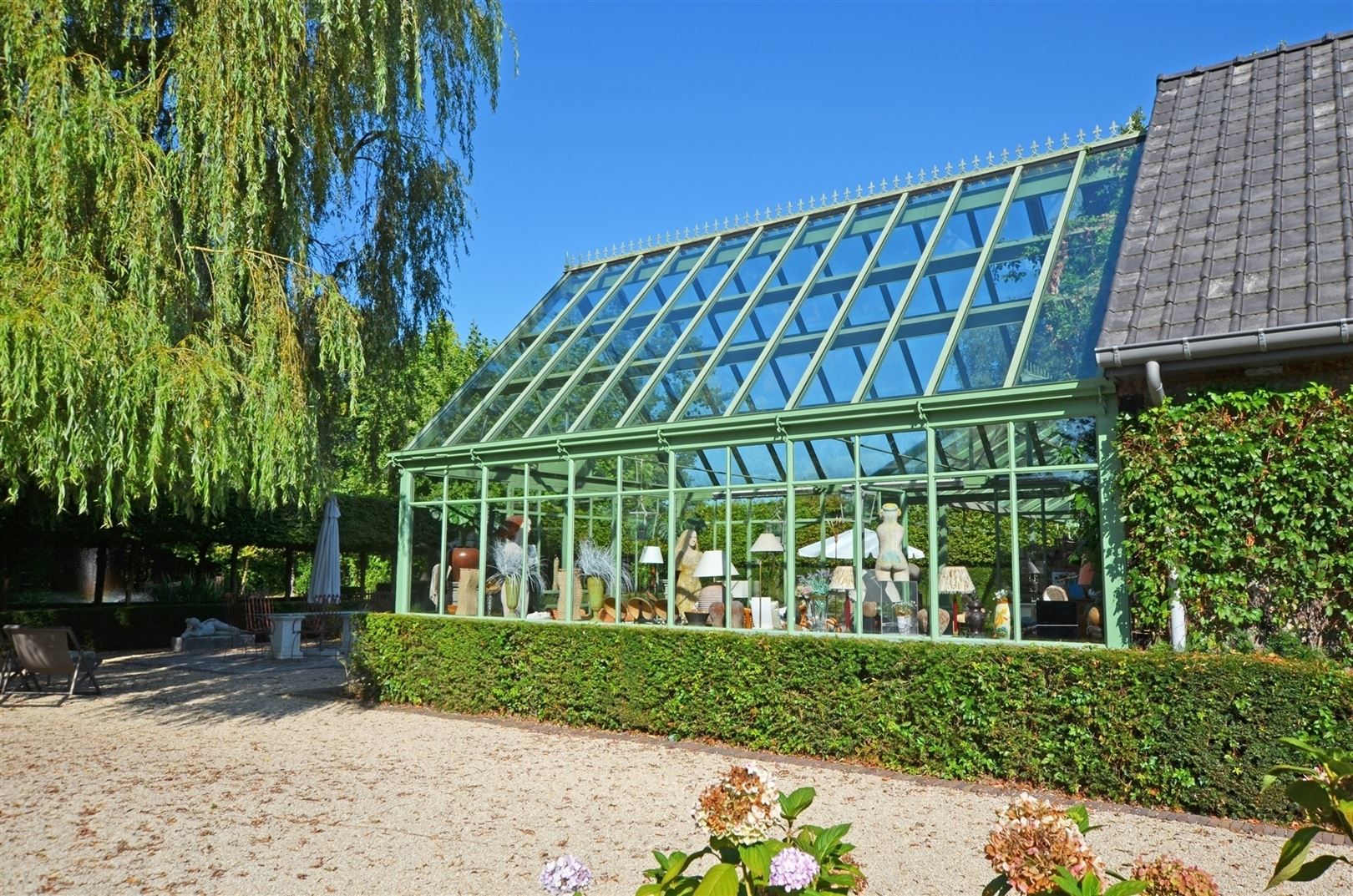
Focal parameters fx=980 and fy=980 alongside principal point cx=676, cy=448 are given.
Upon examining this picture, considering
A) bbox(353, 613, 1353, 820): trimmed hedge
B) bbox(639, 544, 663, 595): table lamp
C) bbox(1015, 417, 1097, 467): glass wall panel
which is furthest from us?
bbox(639, 544, 663, 595): table lamp

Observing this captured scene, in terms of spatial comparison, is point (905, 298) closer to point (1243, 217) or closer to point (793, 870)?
point (1243, 217)

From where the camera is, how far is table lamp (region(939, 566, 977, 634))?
8.36 m

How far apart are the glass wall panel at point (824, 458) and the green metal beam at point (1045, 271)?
5.22 ft

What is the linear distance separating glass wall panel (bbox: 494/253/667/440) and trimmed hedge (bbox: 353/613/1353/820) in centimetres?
240

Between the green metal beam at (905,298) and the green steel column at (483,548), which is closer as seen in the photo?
the green metal beam at (905,298)

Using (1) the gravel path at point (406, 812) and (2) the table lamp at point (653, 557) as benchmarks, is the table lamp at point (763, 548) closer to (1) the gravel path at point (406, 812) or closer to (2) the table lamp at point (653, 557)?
(2) the table lamp at point (653, 557)

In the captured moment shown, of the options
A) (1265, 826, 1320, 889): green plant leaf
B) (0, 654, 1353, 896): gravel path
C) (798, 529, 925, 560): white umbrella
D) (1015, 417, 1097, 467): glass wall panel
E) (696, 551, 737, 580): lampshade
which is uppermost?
(1015, 417, 1097, 467): glass wall panel

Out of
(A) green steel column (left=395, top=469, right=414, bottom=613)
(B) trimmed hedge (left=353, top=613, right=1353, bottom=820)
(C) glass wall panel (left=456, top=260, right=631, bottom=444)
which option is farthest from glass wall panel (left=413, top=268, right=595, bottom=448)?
(B) trimmed hedge (left=353, top=613, right=1353, bottom=820)

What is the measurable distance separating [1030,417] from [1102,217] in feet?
9.74

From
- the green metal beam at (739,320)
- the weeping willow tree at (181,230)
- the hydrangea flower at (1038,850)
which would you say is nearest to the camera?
the hydrangea flower at (1038,850)

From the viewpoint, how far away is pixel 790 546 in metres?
8.96

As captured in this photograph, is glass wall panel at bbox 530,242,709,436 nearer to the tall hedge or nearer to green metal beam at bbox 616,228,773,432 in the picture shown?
green metal beam at bbox 616,228,773,432

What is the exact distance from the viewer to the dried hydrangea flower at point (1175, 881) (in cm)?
211

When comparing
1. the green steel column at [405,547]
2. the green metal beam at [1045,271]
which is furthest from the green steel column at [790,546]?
the green steel column at [405,547]
